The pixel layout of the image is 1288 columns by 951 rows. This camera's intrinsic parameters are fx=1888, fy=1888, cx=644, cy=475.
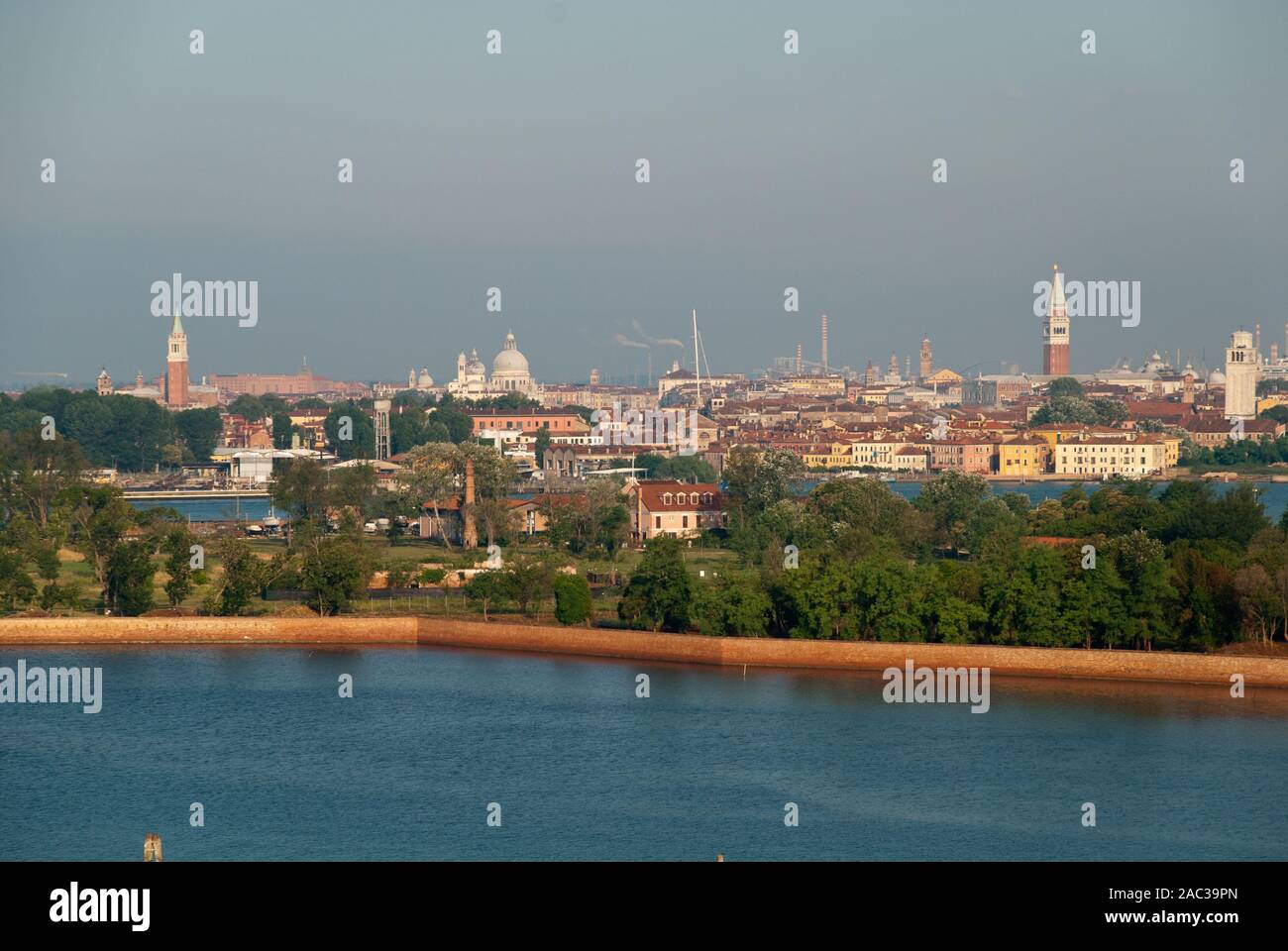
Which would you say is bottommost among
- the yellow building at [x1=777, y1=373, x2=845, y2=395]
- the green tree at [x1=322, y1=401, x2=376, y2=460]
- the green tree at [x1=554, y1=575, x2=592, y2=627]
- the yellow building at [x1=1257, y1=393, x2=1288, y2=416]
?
the green tree at [x1=554, y1=575, x2=592, y2=627]

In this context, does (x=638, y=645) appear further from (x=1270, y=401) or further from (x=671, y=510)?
(x=1270, y=401)

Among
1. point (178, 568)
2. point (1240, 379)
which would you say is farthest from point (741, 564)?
point (1240, 379)

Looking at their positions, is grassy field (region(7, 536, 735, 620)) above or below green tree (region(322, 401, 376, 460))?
below

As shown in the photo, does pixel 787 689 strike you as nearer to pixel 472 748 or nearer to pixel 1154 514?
pixel 472 748

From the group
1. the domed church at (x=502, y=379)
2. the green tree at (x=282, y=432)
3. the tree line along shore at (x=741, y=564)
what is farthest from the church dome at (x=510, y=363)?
the tree line along shore at (x=741, y=564)

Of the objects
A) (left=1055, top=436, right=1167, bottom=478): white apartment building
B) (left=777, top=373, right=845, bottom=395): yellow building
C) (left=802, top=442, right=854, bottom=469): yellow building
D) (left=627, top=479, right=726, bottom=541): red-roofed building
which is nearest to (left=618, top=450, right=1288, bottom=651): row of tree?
(left=627, top=479, right=726, bottom=541): red-roofed building

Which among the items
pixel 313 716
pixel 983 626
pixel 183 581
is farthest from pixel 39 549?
pixel 983 626

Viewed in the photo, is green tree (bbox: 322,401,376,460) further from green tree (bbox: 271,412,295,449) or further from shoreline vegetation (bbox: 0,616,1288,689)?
shoreline vegetation (bbox: 0,616,1288,689)
